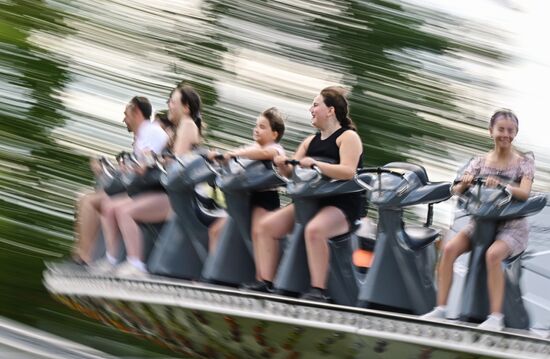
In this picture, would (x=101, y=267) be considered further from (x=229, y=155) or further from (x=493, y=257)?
(x=493, y=257)

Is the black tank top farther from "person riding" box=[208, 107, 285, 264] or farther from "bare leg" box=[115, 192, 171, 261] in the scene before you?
"bare leg" box=[115, 192, 171, 261]

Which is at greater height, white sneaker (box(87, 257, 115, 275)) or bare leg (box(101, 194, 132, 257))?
bare leg (box(101, 194, 132, 257))

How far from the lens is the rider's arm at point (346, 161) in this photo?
20.8 feet

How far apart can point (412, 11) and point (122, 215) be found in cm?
990

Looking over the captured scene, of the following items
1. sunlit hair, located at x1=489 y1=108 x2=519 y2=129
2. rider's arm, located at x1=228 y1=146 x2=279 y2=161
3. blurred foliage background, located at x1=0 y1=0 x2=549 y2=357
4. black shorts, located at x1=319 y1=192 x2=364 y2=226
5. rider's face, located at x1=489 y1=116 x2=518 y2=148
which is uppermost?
blurred foliage background, located at x1=0 y1=0 x2=549 y2=357

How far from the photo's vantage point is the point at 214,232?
24.0ft

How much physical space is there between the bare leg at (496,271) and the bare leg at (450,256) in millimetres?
136

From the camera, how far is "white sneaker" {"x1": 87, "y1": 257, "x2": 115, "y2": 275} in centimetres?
789

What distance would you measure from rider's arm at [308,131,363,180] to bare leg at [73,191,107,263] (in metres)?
2.21

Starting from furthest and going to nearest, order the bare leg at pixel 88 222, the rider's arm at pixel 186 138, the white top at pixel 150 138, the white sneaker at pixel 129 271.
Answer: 1. the bare leg at pixel 88 222
2. the white top at pixel 150 138
3. the white sneaker at pixel 129 271
4. the rider's arm at pixel 186 138

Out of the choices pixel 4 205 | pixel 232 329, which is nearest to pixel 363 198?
pixel 232 329

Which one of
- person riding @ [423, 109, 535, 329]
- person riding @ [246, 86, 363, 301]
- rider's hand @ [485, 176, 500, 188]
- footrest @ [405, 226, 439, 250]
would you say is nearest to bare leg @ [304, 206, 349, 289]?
person riding @ [246, 86, 363, 301]

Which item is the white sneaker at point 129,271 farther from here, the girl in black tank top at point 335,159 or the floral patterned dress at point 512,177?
the floral patterned dress at point 512,177

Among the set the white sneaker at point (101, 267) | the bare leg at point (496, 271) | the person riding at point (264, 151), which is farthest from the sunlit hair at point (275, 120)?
the white sneaker at point (101, 267)
